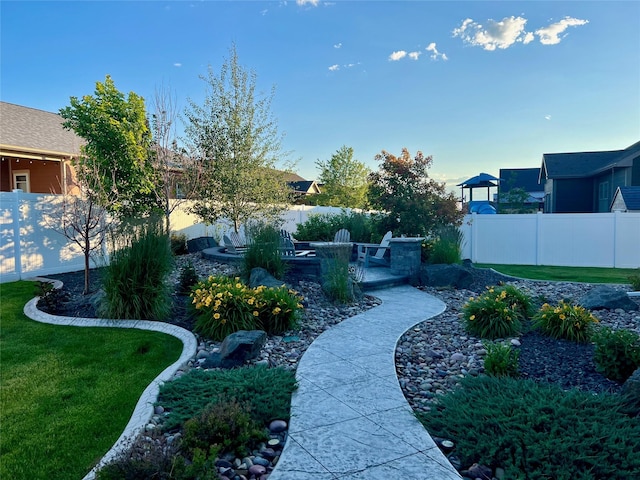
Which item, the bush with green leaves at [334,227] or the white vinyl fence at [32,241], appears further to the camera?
the bush with green leaves at [334,227]

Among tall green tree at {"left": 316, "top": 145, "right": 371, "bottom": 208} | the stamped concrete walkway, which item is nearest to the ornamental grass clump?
the stamped concrete walkway

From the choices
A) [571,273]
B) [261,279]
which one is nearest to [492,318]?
[261,279]

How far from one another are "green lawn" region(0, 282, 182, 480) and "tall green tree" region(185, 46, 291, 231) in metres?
6.74

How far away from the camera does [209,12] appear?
901 centimetres

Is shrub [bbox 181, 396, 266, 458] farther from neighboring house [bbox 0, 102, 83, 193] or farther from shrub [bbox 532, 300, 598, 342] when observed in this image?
neighboring house [bbox 0, 102, 83, 193]

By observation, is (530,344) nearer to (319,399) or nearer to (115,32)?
(319,399)

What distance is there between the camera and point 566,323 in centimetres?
462

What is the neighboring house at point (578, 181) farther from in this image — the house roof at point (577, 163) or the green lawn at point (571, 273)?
the green lawn at point (571, 273)

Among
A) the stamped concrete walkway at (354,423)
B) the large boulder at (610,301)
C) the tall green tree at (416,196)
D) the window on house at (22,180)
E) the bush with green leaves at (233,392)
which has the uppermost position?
the window on house at (22,180)

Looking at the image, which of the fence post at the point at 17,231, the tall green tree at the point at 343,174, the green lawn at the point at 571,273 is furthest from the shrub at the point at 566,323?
the tall green tree at the point at 343,174

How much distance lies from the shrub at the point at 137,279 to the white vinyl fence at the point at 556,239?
1000 centimetres

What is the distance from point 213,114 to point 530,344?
1045 centimetres

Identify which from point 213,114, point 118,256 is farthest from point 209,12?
point 118,256

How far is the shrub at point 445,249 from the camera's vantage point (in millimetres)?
9203
